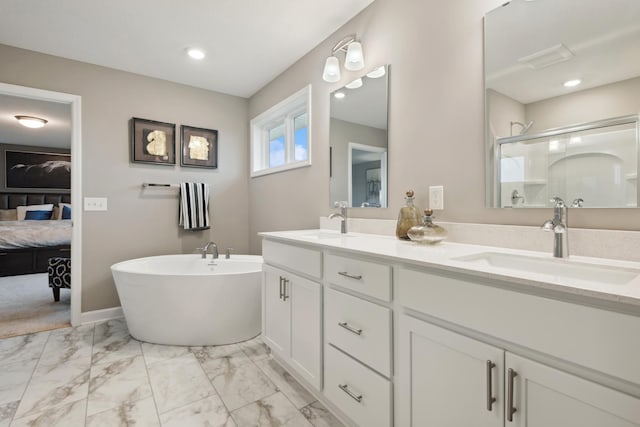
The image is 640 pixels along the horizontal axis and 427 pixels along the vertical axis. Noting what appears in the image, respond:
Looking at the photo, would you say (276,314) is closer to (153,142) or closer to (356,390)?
(356,390)

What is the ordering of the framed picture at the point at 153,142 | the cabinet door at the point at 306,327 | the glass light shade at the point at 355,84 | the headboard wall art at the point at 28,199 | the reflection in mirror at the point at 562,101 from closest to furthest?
the reflection in mirror at the point at 562,101 < the cabinet door at the point at 306,327 < the glass light shade at the point at 355,84 < the framed picture at the point at 153,142 < the headboard wall art at the point at 28,199

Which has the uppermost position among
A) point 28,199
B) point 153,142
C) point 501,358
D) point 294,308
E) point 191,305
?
point 153,142

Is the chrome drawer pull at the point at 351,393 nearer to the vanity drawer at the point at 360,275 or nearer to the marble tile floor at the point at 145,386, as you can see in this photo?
the marble tile floor at the point at 145,386

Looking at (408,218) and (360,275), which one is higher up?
(408,218)

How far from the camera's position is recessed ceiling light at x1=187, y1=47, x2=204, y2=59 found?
2559 millimetres

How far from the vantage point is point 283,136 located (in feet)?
10.7

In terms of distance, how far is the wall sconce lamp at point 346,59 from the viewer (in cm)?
197

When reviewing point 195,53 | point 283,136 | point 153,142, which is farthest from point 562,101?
point 153,142

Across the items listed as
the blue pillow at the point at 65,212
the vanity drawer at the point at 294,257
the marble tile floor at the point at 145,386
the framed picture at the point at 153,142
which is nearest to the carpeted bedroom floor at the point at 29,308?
the marble tile floor at the point at 145,386

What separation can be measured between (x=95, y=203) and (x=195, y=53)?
1.64 metres

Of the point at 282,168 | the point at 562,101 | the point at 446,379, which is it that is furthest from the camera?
the point at 282,168

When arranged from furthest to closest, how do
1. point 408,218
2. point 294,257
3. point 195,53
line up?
point 195,53, point 294,257, point 408,218

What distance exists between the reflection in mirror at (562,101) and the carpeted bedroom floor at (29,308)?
362 cm

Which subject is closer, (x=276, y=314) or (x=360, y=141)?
(x=276, y=314)
